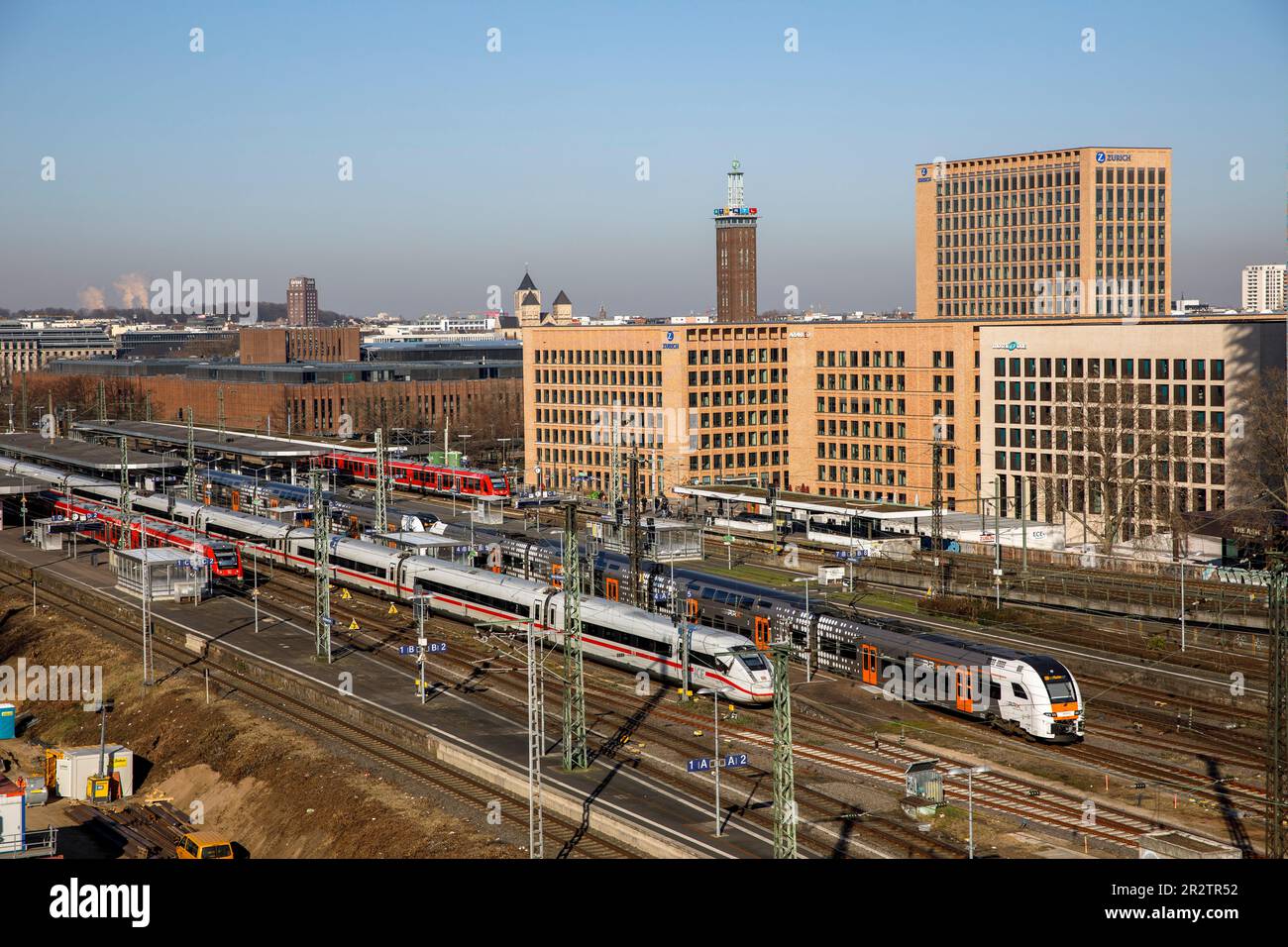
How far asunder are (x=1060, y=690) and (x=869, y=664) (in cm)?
740

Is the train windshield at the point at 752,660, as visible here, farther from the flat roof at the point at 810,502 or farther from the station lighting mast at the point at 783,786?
the flat roof at the point at 810,502

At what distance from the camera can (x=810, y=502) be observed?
80938mm

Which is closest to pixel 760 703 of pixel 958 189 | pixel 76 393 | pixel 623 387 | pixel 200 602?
pixel 200 602

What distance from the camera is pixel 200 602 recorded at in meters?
63.0

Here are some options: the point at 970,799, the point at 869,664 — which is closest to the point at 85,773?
the point at 869,664

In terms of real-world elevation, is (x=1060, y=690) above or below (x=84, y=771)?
above

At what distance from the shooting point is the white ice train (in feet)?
137

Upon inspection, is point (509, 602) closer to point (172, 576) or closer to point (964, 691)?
point (964, 691)

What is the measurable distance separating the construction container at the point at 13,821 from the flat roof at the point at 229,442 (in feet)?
224

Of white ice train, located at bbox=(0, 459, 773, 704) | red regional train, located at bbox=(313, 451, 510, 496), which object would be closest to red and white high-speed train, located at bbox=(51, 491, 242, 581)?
white ice train, located at bbox=(0, 459, 773, 704)

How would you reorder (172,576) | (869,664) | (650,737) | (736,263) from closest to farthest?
1. (650,737)
2. (869,664)
3. (172,576)
4. (736,263)

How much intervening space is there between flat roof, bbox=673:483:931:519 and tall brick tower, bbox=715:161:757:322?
53.1 metres

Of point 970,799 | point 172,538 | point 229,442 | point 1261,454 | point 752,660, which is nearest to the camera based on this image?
point 970,799
